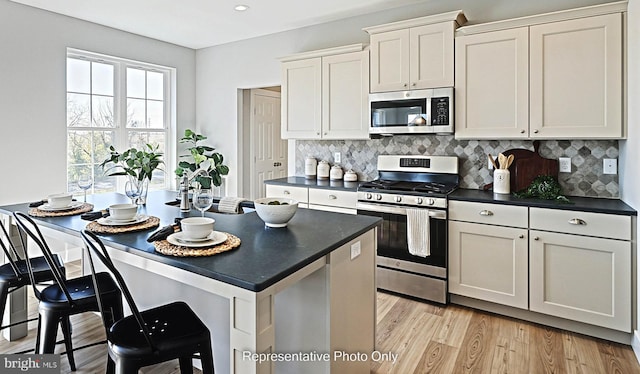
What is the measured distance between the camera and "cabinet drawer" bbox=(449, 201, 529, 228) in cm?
280

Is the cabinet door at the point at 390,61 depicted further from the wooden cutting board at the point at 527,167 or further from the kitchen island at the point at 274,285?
the kitchen island at the point at 274,285

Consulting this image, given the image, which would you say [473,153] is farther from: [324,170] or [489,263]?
[324,170]

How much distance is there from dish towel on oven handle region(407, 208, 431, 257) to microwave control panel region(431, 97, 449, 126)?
2.56 ft

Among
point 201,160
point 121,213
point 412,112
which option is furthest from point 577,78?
point 201,160

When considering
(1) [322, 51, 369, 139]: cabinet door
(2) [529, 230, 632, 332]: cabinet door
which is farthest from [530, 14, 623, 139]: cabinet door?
(1) [322, 51, 369, 139]: cabinet door

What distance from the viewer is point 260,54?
4902 mm

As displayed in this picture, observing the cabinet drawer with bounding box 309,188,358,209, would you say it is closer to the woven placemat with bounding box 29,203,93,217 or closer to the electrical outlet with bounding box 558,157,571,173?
the electrical outlet with bounding box 558,157,571,173

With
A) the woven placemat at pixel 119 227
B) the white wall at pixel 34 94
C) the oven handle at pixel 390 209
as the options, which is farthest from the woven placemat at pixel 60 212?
the oven handle at pixel 390 209

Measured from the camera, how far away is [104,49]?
4.50m

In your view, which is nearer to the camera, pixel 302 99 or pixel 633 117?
pixel 633 117

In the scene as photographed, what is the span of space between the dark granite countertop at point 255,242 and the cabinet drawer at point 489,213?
1203mm

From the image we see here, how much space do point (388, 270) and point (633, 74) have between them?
223 centimetres

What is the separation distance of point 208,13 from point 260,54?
0.96 m

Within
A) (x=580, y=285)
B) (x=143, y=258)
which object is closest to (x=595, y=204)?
(x=580, y=285)
